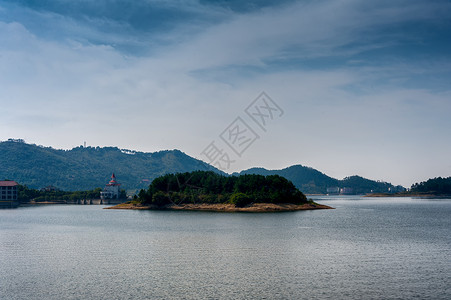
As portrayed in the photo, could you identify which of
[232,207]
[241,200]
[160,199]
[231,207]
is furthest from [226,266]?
[160,199]

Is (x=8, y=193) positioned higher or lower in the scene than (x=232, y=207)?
higher

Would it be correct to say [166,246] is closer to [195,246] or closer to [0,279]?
[195,246]

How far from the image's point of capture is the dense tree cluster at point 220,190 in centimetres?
13198

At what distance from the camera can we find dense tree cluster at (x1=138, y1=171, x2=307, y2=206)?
433 ft

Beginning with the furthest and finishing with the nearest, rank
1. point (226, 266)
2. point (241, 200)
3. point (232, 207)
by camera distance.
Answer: point (232, 207) → point (241, 200) → point (226, 266)

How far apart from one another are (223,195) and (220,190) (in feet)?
18.9

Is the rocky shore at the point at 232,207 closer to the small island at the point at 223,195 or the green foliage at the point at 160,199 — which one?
the small island at the point at 223,195

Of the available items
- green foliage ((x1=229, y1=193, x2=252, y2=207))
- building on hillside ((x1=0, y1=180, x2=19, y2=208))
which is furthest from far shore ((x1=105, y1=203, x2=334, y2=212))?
building on hillside ((x1=0, y1=180, x2=19, y2=208))

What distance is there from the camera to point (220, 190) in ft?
479

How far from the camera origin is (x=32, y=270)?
122 feet

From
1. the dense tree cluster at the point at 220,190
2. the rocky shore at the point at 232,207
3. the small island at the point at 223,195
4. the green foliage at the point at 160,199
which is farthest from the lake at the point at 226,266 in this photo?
the green foliage at the point at 160,199

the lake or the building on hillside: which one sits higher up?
the building on hillside

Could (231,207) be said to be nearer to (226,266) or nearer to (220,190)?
(220,190)

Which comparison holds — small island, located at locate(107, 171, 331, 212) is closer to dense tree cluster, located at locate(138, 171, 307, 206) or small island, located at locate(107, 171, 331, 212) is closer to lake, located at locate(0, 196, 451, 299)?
dense tree cluster, located at locate(138, 171, 307, 206)
